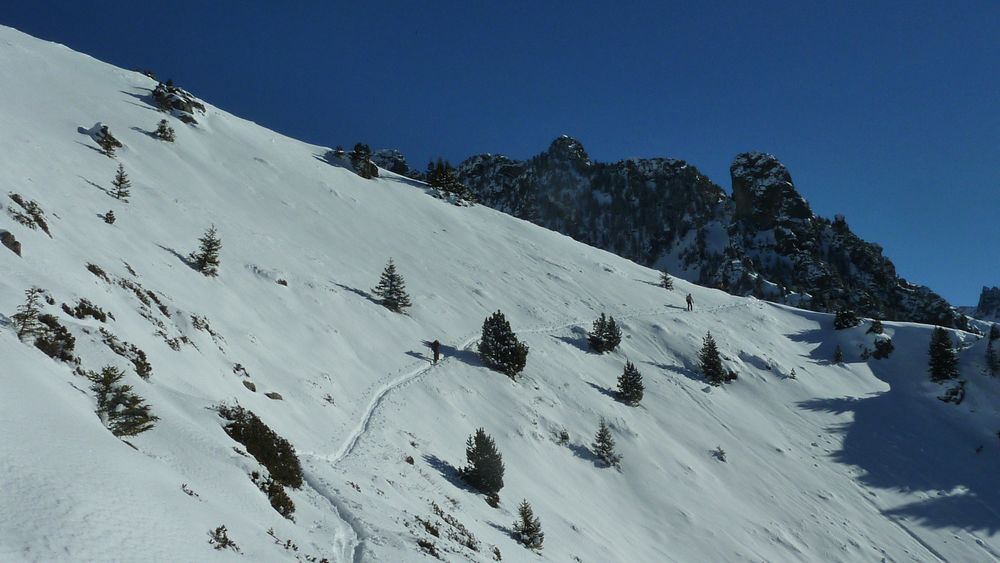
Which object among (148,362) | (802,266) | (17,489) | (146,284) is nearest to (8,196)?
(146,284)

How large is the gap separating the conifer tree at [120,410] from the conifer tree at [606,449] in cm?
1774

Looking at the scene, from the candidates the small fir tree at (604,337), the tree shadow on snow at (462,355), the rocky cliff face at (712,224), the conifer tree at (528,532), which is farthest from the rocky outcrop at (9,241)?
the rocky cliff face at (712,224)

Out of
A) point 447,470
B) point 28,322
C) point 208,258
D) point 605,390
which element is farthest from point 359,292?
point 28,322

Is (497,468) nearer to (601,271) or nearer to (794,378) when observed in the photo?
(794,378)

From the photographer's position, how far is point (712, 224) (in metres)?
145

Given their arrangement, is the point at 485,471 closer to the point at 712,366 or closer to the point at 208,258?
the point at 208,258

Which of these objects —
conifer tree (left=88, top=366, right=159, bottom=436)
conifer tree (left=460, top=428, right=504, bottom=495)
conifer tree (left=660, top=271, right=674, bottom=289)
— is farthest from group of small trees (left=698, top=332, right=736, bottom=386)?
conifer tree (left=88, top=366, right=159, bottom=436)

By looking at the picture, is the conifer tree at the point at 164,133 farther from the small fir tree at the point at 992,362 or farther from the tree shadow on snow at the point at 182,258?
the small fir tree at the point at 992,362

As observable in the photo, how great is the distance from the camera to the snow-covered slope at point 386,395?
8609 millimetres

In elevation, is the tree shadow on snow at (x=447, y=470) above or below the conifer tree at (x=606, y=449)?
below

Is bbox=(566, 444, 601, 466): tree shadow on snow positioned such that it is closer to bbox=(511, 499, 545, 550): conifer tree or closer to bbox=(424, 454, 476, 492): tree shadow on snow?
bbox=(424, 454, 476, 492): tree shadow on snow

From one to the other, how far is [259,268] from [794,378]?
3471 cm

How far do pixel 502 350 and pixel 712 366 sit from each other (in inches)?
597

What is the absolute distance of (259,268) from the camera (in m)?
28.6
